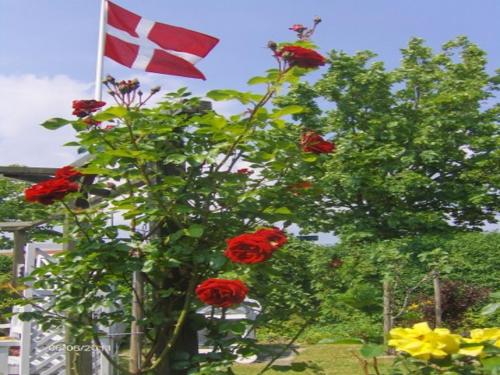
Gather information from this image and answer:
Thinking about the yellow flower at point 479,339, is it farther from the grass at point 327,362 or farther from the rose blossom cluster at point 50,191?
the grass at point 327,362

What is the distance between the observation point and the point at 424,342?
48.9 inches

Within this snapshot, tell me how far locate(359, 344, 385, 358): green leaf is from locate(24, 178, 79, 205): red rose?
4.07 ft

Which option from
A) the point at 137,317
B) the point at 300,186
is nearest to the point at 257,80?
the point at 300,186

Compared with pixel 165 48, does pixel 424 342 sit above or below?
below

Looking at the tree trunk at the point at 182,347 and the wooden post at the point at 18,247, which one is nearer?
the tree trunk at the point at 182,347

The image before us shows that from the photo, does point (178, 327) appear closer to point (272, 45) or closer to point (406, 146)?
point (272, 45)

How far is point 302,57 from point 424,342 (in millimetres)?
1104

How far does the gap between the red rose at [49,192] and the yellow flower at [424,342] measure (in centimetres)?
131

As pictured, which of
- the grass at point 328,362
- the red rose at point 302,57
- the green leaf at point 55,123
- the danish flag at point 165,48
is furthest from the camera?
the grass at point 328,362

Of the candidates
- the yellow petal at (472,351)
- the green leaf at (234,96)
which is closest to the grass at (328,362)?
the green leaf at (234,96)

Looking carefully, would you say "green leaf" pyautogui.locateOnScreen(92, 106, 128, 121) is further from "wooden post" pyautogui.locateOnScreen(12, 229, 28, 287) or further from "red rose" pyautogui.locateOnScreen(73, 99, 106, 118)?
"wooden post" pyautogui.locateOnScreen(12, 229, 28, 287)

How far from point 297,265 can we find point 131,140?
90cm

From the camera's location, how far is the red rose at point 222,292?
1831 mm

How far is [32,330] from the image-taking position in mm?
4980
